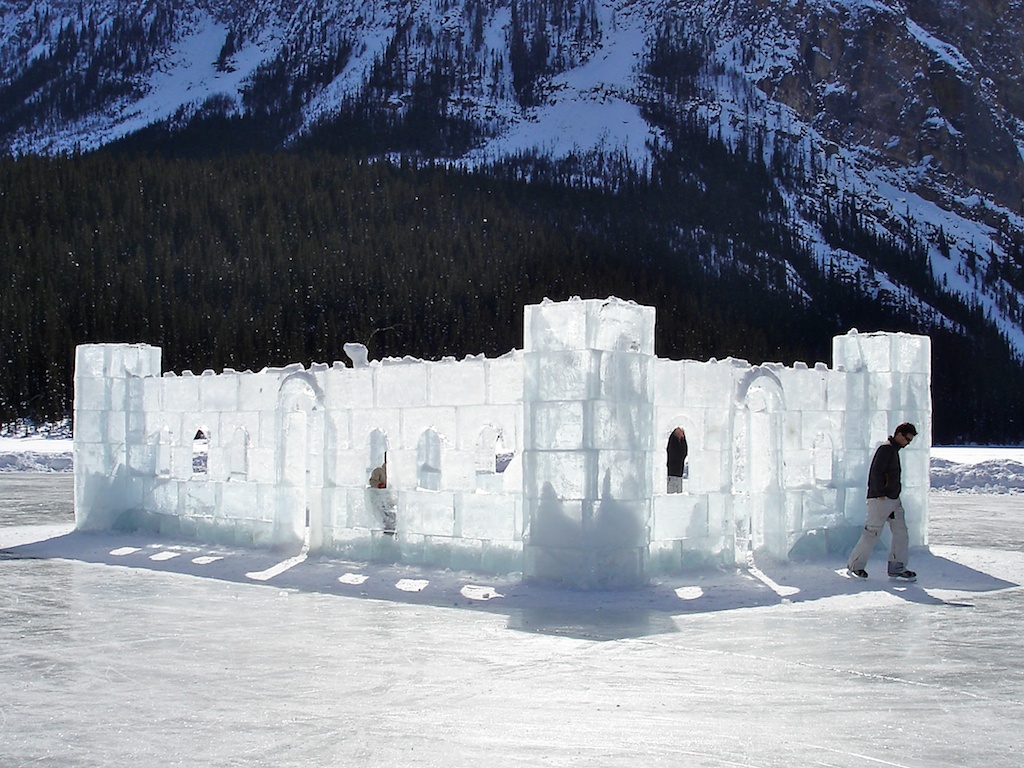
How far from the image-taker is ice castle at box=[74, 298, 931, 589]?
1038cm

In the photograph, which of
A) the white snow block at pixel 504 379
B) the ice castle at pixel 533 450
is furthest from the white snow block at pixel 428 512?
the white snow block at pixel 504 379

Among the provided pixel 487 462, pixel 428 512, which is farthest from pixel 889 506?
pixel 487 462

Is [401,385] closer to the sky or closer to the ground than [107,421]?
closer to the sky

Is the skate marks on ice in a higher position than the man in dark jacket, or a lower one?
lower

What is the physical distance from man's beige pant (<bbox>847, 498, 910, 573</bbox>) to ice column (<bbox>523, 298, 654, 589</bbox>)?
2342mm

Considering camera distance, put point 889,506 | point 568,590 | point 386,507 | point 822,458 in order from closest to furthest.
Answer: point 568,590 → point 889,506 → point 386,507 → point 822,458

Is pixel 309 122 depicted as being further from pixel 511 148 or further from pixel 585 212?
pixel 585 212

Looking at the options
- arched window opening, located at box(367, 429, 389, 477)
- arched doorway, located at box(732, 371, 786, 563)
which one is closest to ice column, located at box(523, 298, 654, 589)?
arched doorway, located at box(732, 371, 786, 563)

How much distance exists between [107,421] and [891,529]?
992 cm

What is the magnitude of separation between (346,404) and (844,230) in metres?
156

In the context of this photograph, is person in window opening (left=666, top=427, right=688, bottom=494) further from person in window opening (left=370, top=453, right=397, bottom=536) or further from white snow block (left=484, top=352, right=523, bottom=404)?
white snow block (left=484, top=352, right=523, bottom=404)

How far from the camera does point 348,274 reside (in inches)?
3489

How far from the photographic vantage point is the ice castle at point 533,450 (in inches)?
408

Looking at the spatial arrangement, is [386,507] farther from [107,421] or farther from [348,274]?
[348,274]
